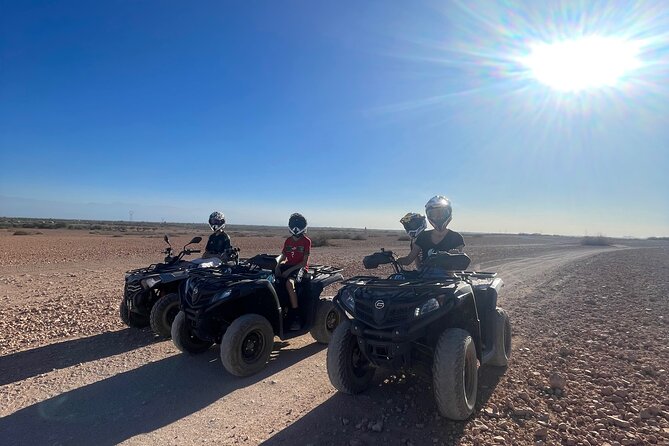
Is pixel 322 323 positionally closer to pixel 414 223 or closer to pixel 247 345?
pixel 247 345

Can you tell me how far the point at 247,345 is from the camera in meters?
5.51

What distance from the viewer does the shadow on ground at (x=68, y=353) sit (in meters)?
5.48

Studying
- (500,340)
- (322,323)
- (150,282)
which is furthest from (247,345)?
(500,340)

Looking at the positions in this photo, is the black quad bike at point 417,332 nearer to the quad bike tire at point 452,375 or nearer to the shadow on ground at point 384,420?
the quad bike tire at point 452,375

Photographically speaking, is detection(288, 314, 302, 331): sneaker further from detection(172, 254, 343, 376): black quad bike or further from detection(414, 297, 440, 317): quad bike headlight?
detection(414, 297, 440, 317): quad bike headlight

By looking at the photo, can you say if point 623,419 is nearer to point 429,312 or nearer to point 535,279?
point 429,312

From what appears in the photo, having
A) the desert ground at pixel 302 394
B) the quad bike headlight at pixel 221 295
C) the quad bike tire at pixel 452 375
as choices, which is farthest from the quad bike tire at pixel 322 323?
the quad bike tire at pixel 452 375

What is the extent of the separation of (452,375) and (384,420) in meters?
0.88

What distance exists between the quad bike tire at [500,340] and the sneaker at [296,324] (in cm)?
288

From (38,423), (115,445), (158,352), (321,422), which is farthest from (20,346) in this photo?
(321,422)

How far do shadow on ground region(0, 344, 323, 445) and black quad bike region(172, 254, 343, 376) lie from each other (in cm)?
31

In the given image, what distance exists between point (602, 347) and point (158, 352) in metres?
6.84

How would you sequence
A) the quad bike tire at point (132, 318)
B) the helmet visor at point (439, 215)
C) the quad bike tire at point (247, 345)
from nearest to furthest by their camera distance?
1. the quad bike tire at point (247, 345)
2. the helmet visor at point (439, 215)
3. the quad bike tire at point (132, 318)

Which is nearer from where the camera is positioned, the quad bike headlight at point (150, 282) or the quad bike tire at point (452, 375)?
the quad bike tire at point (452, 375)
